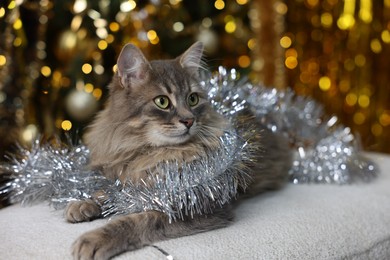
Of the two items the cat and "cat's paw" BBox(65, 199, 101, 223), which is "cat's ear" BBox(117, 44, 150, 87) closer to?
the cat

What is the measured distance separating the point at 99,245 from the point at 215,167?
36cm

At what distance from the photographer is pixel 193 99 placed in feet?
4.19

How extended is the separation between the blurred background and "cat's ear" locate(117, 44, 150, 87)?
396 millimetres

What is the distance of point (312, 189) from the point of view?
1567 millimetres

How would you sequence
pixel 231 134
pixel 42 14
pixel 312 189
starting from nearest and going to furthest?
pixel 231 134, pixel 312 189, pixel 42 14

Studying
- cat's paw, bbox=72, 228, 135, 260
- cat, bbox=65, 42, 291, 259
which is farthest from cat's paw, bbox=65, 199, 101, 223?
cat's paw, bbox=72, 228, 135, 260

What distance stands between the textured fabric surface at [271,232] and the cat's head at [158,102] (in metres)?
0.25

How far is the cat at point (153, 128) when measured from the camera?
1.15m

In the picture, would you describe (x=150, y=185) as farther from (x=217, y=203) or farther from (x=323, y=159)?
(x=323, y=159)

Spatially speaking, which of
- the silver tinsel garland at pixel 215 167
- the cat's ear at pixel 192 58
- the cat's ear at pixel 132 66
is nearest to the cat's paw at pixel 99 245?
the silver tinsel garland at pixel 215 167

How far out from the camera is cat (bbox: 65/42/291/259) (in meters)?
1.15

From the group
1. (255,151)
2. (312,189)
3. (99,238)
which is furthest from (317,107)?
(99,238)

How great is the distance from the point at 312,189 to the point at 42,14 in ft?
4.95

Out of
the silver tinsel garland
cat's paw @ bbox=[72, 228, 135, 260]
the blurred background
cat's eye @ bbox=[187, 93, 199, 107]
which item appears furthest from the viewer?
the blurred background
